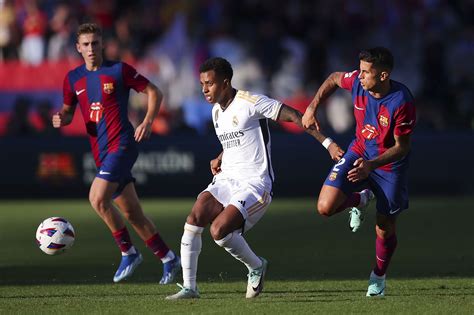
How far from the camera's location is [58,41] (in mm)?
21203

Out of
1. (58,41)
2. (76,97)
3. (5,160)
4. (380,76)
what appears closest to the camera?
(380,76)

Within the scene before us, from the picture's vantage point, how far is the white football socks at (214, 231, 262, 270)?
8781 millimetres

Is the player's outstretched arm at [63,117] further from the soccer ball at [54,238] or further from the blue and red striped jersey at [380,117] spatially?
the blue and red striped jersey at [380,117]

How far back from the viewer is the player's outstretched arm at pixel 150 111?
1001cm

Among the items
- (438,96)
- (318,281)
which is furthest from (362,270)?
(438,96)

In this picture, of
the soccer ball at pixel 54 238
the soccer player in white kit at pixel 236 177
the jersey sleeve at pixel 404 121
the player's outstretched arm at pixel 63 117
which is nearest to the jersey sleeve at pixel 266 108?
the soccer player in white kit at pixel 236 177

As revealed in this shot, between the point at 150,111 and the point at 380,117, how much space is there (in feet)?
7.64

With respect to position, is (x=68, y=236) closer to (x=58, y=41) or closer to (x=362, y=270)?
(x=362, y=270)

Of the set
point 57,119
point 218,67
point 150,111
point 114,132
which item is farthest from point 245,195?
point 57,119

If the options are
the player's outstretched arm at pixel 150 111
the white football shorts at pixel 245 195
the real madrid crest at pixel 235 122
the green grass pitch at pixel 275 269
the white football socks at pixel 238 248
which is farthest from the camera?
the player's outstretched arm at pixel 150 111

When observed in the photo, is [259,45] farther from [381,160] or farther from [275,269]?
[381,160]

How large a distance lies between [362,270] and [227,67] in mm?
2823

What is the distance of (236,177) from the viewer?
29.8 ft

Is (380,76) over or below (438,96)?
over
